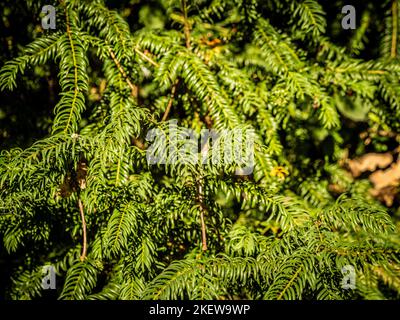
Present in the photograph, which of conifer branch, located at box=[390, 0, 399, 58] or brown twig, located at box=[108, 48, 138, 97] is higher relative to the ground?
conifer branch, located at box=[390, 0, 399, 58]

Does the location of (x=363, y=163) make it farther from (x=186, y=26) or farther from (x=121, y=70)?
(x=121, y=70)

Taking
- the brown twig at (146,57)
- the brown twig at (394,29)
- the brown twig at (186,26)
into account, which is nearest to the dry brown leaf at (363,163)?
the brown twig at (394,29)

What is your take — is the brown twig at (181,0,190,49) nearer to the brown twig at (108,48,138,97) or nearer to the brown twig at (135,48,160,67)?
the brown twig at (135,48,160,67)

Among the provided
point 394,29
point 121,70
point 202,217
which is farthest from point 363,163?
point 121,70
